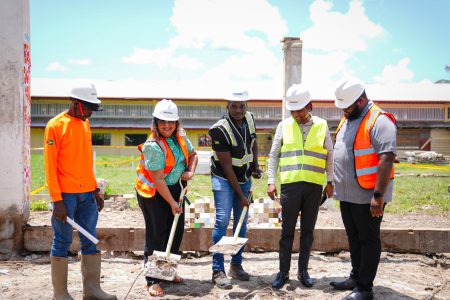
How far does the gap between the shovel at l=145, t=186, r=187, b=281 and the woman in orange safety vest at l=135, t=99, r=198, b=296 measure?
0.62 feet

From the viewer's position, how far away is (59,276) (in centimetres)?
407

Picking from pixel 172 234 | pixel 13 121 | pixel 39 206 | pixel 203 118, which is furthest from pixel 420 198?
pixel 203 118

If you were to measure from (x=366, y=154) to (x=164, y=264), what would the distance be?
84.9 inches

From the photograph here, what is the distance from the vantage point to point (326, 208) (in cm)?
852

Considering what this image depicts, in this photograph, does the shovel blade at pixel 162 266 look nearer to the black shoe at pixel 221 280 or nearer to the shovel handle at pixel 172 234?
the shovel handle at pixel 172 234

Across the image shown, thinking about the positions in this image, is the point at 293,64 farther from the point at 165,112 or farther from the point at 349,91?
the point at 165,112

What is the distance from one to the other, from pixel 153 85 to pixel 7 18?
35.2m

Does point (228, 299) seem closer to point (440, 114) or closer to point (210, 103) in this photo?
point (210, 103)

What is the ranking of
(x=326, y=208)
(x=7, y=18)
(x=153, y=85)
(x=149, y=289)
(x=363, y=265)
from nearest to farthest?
(x=363, y=265) → (x=149, y=289) → (x=7, y=18) → (x=326, y=208) → (x=153, y=85)

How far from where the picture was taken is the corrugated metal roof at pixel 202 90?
37.0 meters

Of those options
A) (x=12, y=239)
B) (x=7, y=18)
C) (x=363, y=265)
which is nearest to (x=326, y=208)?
(x=363, y=265)

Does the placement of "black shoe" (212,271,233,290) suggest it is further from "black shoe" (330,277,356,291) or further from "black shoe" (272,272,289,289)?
"black shoe" (330,277,356,291)

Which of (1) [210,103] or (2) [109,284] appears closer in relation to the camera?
(2) [109,284]

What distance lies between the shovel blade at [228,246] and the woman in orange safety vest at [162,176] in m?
0.45
